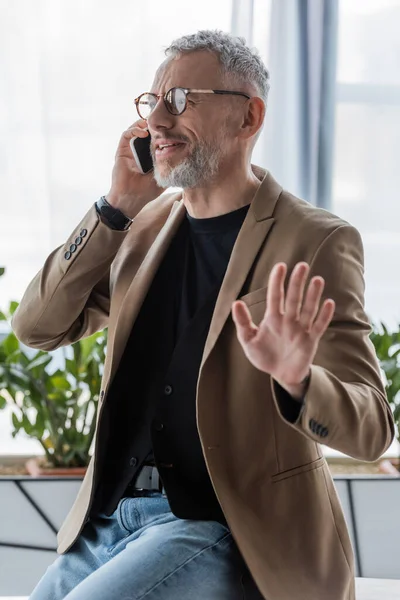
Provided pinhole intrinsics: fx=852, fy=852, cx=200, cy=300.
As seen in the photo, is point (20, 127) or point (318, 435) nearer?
point (318, 435)

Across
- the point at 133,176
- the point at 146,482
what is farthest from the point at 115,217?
the point at 146,482

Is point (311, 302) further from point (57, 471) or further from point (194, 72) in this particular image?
point (57, 471)

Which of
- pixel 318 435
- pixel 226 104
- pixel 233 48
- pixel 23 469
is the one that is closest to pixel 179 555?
pixel 318 435

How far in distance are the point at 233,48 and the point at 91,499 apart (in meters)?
0.92

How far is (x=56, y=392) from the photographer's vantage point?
8.66ft

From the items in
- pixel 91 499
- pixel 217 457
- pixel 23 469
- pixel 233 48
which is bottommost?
pixel 23 469

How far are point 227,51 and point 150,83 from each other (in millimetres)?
1171

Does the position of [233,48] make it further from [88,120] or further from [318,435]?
[88,120]

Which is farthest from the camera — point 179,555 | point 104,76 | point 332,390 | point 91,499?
point 104,76

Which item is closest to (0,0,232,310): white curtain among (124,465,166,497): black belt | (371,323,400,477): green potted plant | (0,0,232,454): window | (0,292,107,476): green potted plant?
(0,0,232,454): window

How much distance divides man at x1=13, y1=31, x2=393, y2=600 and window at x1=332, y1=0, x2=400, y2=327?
1.15m

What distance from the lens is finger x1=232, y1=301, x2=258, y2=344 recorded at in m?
1.14

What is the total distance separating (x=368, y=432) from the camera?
1.32 meters

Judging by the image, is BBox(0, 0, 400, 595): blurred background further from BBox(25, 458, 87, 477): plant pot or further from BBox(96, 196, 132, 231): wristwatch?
BBox(96, 196, 132, 231): wristwatch
